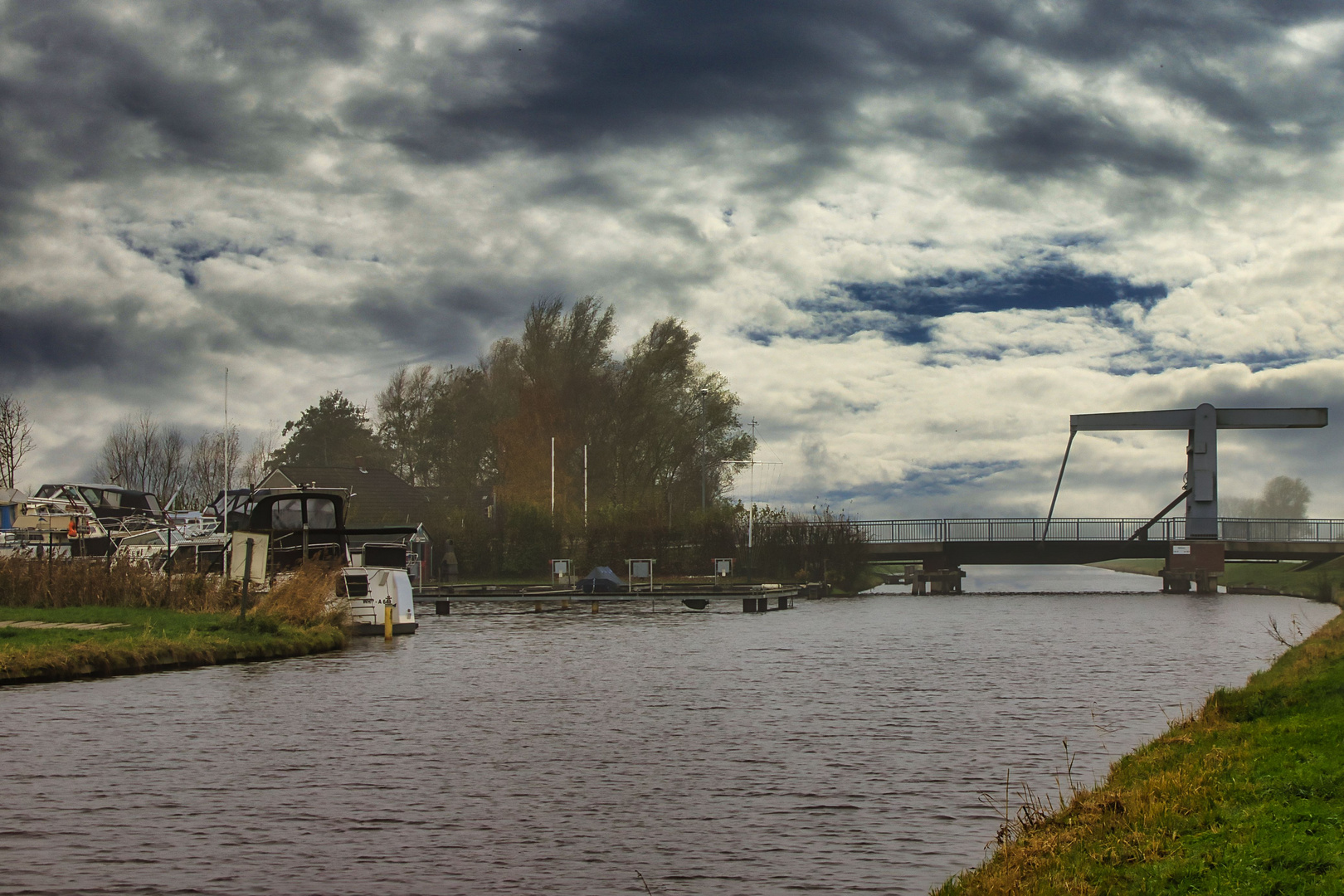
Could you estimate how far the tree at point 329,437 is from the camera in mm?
139250

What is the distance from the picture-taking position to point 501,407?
95.8 metres

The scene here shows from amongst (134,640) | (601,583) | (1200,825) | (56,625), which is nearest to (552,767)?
(1200,825)

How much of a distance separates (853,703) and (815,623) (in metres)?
30.3

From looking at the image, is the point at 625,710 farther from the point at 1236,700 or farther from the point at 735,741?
the point at 1236,700

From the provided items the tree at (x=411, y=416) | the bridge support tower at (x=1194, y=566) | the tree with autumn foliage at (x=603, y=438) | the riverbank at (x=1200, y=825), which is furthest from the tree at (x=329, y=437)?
the riverbank at (x=1200, y=825)

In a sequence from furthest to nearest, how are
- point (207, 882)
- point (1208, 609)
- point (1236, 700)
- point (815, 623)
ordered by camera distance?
point (1208, 609) < point (815, 623) < point (1236, 700) < point (207, 882)

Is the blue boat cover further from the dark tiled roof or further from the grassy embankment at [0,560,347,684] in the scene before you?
the grassy embankment at [0,560,347,684]

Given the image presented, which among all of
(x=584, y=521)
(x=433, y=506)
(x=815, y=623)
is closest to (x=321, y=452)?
(x=433, y=506)

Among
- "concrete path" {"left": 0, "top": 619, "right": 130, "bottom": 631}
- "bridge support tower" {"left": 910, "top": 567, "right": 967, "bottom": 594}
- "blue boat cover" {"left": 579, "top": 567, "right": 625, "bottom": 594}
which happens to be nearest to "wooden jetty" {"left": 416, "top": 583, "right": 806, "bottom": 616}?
"blue boat cover" {"left": 579, "top": 567, "right": 625, "bottom": 594}

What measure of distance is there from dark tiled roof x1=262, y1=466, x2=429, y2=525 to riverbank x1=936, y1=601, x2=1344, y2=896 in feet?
272

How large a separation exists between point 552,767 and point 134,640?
14945 millimetres

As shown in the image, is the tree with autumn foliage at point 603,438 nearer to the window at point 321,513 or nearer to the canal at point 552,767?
the window at point 321,513

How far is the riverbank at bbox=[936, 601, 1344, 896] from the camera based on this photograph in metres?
9.02

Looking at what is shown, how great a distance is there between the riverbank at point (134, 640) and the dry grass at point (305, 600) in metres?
0.40
